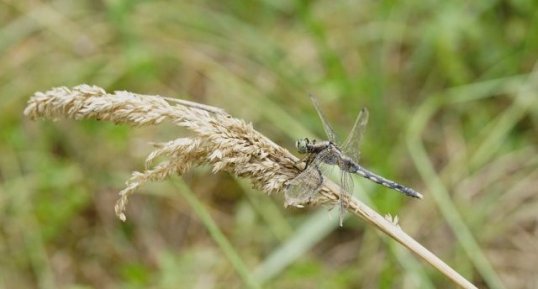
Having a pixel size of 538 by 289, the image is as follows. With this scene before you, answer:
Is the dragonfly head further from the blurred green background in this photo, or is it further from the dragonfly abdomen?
the blurred green background

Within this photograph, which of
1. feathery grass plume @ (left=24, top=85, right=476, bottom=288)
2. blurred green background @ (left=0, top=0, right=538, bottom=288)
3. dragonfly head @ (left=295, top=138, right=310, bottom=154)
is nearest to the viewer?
feathery grass plume @ (left=24, top=85, right=476, bottom=288)

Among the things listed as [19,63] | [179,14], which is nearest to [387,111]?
[179,14]

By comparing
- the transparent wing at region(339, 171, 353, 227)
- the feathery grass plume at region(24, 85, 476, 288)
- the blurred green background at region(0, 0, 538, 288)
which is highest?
the blurred green background at region(0, 0, 538, 288)

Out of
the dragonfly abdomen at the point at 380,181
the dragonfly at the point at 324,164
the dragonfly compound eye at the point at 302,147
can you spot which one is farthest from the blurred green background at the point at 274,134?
the dragonfly compound eye at the point at 302,147

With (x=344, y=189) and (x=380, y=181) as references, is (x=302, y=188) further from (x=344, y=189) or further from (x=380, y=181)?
(x=380, y=181)

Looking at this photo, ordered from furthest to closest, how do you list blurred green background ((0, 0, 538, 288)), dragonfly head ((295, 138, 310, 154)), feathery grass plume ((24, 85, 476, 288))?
blurred green background ((0, 0, 538, 288)) < dragonfly head ((295, 138, 310, 154)) < feathery grass plume ((24, 85, 476, 288))

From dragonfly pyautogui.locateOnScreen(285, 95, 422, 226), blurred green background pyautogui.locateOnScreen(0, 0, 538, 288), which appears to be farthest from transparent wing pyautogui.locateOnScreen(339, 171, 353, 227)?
blurred green background pyautogui.locateOnScreen(0, 0, 538, 288)

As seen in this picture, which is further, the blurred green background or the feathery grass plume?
the blurred green background

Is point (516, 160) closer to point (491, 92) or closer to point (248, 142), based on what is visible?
point (491, 92)
